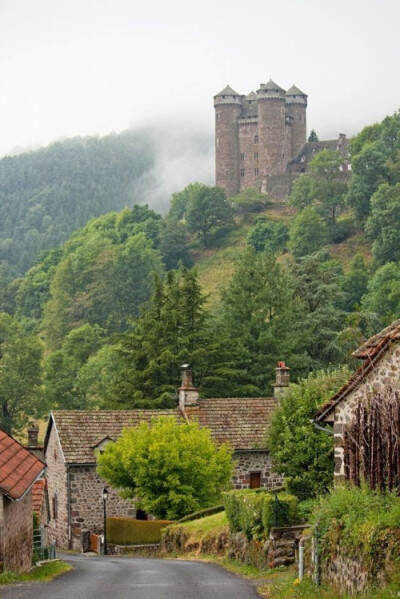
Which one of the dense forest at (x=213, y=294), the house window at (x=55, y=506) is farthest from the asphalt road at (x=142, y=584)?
the dense forest at (x=213, y=294)

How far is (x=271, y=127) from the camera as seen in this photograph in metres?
158

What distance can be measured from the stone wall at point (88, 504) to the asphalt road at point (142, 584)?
42.5 ft

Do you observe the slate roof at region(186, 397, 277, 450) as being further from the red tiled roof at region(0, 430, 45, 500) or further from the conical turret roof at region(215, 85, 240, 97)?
the conical turret roof at region(215, 85, 240, 97)

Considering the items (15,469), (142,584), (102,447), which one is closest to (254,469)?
(102,447)

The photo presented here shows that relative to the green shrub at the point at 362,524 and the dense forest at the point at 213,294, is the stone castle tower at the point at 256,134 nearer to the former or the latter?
the dense forest at the point at 213,294

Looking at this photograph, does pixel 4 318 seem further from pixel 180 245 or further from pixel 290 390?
pixel 290 390

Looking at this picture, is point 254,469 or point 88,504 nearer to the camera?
point 88,504

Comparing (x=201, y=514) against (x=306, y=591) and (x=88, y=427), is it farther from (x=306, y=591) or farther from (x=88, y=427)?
(x=306, y=591)

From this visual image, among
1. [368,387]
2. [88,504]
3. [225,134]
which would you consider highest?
[225,134]

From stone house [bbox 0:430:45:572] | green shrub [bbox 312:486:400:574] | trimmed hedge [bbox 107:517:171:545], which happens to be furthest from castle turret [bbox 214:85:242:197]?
green shrub [bbox 312:486:400:574]

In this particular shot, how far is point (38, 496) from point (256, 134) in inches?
4609

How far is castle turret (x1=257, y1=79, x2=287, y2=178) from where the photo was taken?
157625 millimetres

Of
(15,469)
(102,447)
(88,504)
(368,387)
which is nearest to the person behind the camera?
(368,387)

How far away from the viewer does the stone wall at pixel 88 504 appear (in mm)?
43688
